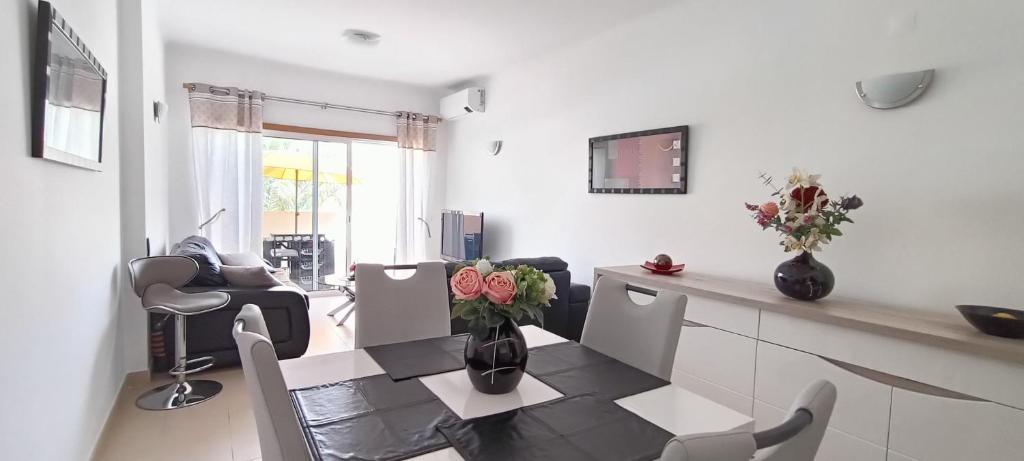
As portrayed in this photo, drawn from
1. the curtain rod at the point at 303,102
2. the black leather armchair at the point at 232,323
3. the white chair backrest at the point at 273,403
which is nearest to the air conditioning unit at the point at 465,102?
the curtain rod at the point at 303,102

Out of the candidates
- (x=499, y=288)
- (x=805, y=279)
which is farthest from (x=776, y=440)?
(x=805, y=279)

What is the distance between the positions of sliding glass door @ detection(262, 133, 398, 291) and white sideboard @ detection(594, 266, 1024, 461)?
14.2 feet

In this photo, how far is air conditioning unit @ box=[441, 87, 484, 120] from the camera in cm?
553

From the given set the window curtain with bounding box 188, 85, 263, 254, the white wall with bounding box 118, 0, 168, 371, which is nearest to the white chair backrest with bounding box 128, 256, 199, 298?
the white wall with bounding box 118, 0, 168, 371

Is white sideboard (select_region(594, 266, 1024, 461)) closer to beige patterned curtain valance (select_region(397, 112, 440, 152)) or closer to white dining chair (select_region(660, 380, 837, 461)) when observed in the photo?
white dining chair (select_region(660, 380, 837, 461))

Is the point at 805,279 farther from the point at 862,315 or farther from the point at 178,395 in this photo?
the point at 178,395

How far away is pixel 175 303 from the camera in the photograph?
2.80m

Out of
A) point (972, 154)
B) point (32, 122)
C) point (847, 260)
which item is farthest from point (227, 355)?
point (972, 154)

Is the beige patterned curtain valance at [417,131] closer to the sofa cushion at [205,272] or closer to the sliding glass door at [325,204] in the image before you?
the sliding glass door at [325,204]

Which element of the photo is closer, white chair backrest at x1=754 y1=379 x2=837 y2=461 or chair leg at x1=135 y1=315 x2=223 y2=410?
white chair backrest at x1=754 y1=379 x2=837 y2=461

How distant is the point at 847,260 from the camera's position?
2439 mm

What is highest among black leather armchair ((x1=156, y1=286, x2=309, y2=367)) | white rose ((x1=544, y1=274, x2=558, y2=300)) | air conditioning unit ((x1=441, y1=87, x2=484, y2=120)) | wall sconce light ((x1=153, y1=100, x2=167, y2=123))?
air conditioning unit ((x1=441, y1=87, x2=484, y2=120))

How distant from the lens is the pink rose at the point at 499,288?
4.22 ft

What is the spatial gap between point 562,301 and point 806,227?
5.35ft
